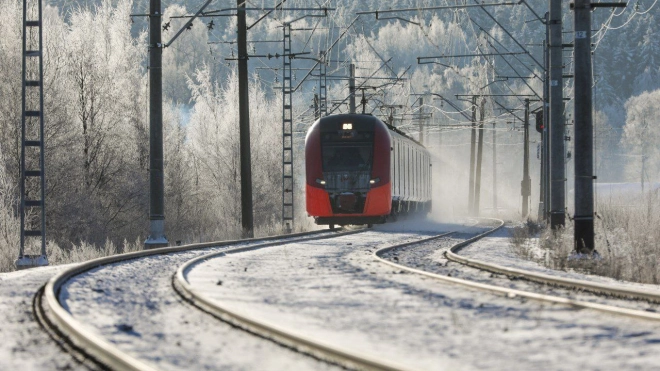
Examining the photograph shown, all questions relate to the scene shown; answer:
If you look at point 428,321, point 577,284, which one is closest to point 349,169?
point 577,284

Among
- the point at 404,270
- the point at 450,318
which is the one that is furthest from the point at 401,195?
the point at 450,318

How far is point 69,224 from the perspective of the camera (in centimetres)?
2862

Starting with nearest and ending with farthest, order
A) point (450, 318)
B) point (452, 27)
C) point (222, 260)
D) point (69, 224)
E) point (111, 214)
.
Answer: point (450, 318)
point (222, 260)
point (69, 224)
point (111, 214)
point (452, 27)

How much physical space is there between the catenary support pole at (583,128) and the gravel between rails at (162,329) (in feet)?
22.2

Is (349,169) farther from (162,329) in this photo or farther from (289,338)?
(289,338)

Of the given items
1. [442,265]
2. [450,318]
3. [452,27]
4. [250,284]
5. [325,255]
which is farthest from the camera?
[452,27]

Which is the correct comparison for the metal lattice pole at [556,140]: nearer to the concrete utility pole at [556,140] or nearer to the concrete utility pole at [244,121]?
the concrete utility pole at [556,140]

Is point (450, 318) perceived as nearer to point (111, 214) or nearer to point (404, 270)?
point (404, 270)

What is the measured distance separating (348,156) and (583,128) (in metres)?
12.1

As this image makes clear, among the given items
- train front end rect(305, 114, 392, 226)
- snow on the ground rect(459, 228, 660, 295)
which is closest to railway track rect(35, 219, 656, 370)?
snow on the ground rect(459, 228, 660, 295)

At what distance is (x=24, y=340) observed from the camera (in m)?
7.41

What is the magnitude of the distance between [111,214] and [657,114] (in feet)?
381

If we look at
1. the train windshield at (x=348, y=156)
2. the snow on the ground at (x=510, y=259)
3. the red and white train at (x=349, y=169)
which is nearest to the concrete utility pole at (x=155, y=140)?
the snow on the ground at (x=510, y=259)

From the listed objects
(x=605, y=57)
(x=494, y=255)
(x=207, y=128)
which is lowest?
(x=494, y=255)
